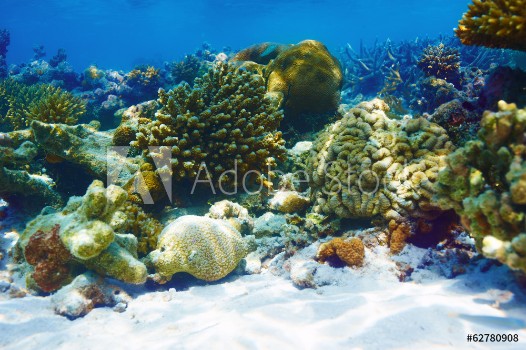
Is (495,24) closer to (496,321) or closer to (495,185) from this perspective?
(495,185)

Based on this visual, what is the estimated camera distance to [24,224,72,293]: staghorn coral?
345cm

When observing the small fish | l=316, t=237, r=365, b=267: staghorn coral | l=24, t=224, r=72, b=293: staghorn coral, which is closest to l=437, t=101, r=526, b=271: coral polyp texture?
the small fish

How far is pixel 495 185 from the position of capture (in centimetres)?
265

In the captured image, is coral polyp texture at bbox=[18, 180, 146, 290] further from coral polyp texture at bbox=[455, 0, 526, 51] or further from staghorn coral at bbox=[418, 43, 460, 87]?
staghorn coral at bbox=[418, 43, 460, 87]

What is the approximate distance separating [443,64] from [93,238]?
30.8ft

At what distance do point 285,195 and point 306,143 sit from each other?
5.30 ft

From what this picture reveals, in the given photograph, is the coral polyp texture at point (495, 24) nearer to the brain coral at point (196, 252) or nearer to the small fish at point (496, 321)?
the small fish at point (496, 321)

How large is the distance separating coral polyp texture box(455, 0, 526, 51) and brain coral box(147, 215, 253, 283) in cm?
351

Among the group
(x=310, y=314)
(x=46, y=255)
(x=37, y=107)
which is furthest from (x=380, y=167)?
(x=37, y=107)

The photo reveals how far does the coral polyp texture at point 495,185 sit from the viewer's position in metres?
2.06

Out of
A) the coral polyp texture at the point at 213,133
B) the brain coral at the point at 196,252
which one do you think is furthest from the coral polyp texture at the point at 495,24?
the brain coral at the point at 196,252

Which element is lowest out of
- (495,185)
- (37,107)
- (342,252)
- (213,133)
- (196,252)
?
(342,252)

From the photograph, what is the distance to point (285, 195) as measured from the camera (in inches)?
203

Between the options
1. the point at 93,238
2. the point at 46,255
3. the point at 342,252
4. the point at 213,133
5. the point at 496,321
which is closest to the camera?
the point at 496,321
